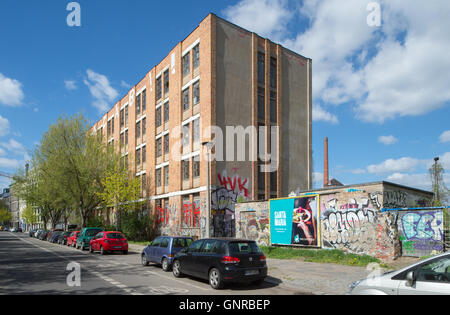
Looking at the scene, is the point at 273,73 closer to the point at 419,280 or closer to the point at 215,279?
the point at 215,279

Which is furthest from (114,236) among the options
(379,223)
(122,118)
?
(122,118)

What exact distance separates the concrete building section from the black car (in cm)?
639

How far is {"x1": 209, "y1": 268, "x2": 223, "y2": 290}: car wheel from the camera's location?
10.0 m

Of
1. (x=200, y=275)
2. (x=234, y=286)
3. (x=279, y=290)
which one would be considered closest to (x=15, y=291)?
(x=200, y=275)

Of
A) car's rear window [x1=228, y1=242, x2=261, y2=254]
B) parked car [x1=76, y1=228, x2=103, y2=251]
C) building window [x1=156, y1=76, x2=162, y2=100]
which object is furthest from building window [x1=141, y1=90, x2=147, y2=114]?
car's rear window [x1=228, y1=242, x2=261, y2=254]

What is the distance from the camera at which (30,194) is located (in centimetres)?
4638

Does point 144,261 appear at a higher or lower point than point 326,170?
lower

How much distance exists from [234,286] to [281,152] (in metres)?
21.8

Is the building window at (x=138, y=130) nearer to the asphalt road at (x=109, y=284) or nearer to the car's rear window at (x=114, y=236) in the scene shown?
the car's rear window at (x=114, y=236)

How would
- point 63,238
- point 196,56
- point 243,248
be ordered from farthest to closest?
point 63,238 → point 196,56 → point 243,248

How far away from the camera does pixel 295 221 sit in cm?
1875

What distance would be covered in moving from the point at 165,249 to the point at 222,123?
597 inches

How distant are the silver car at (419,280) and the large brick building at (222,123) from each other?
793 inches

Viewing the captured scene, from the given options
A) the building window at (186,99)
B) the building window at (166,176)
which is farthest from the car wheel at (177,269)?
the building window at (166,176)
